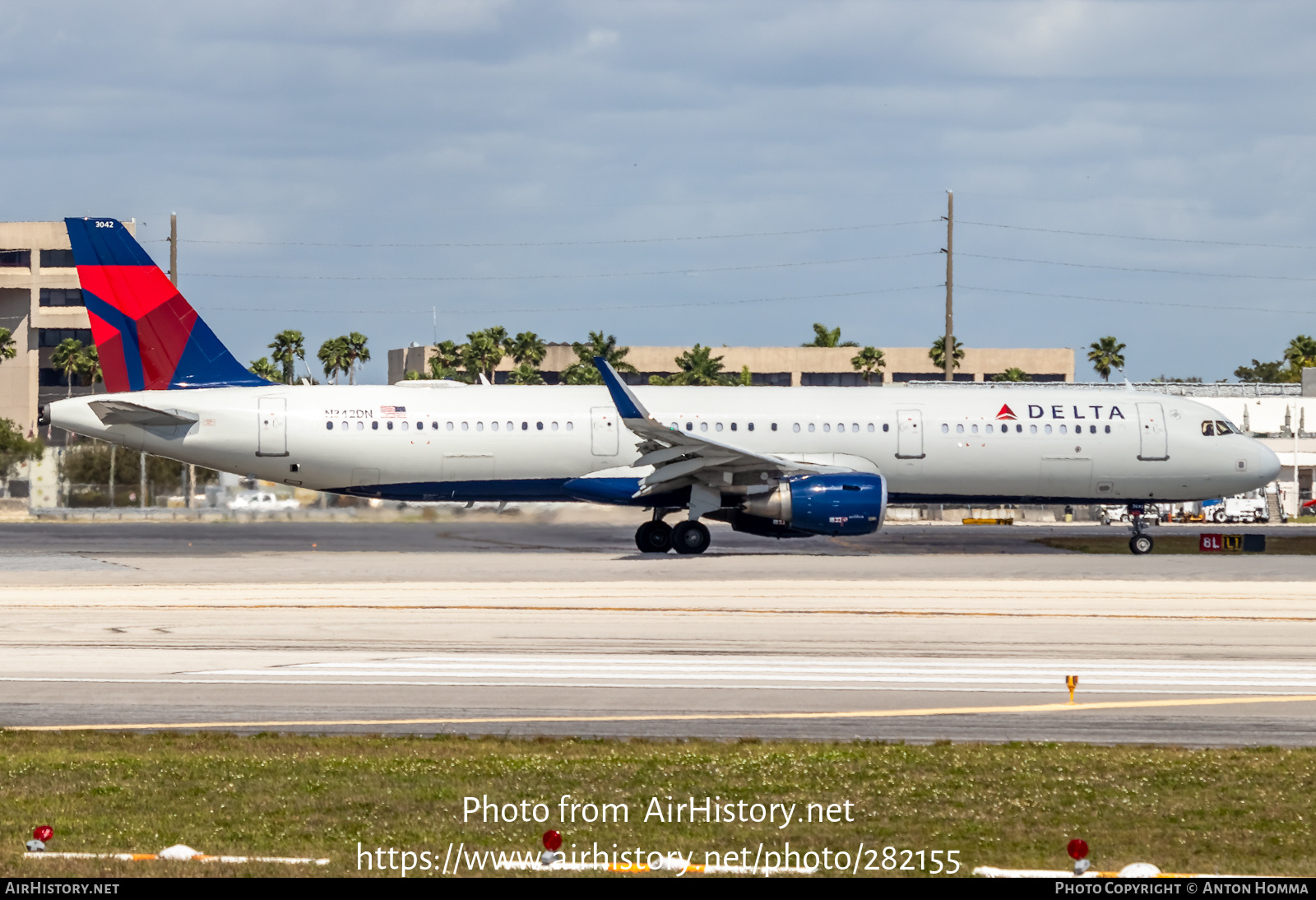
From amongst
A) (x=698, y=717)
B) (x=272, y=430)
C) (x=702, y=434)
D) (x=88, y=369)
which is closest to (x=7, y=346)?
(x=88, y=369)

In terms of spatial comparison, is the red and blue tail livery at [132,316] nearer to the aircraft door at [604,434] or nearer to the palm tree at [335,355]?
the aircraft door at [604,434]

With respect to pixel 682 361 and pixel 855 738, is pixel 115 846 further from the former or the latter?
pixel 682 361

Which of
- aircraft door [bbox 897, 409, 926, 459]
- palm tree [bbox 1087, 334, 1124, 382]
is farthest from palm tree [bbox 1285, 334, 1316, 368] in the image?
aircraft door [bbox 897, 409, 926, 459]

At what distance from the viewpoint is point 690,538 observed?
34.0 metres

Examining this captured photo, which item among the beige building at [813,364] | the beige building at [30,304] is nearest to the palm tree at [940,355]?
the beige building at [813,364]

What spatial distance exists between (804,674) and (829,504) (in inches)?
628

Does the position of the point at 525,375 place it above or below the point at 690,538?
above

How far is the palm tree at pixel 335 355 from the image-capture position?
412 feet

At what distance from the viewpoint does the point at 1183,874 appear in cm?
795

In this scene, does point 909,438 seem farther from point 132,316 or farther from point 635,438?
point 132,316

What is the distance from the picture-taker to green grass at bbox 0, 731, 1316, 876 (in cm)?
Answer: 858

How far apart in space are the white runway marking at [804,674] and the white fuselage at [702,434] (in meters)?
17.4
